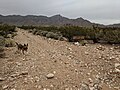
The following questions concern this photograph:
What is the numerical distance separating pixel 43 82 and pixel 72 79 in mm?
1063

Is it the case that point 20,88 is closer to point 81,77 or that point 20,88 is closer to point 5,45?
point 81,77

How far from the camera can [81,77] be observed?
8766 mm

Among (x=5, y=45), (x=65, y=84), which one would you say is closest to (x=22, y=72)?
(x=65, y=84)

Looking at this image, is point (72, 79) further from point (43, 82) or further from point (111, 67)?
point (111, 67)

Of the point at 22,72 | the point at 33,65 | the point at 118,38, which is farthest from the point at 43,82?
the point at 118,38

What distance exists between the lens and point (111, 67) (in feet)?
32.3

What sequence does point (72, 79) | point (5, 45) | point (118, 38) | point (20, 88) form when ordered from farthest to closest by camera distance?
1. point (118, 38)
2. point (5, 45)
3. point (72, 79)
4. point (20, 88)

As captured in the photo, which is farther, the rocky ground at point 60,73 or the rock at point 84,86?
the rocky ground at point 60,73

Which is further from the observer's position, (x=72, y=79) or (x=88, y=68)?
(x=88, y=68)

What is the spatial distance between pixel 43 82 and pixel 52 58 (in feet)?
11.8

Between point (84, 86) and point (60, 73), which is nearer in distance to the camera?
point (84, 86)

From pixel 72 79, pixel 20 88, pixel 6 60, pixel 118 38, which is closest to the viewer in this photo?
pixel 20 88

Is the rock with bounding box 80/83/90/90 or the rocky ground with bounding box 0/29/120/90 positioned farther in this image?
the rocky ground with bounding box 0/29/120/90

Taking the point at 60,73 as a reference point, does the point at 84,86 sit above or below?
below
